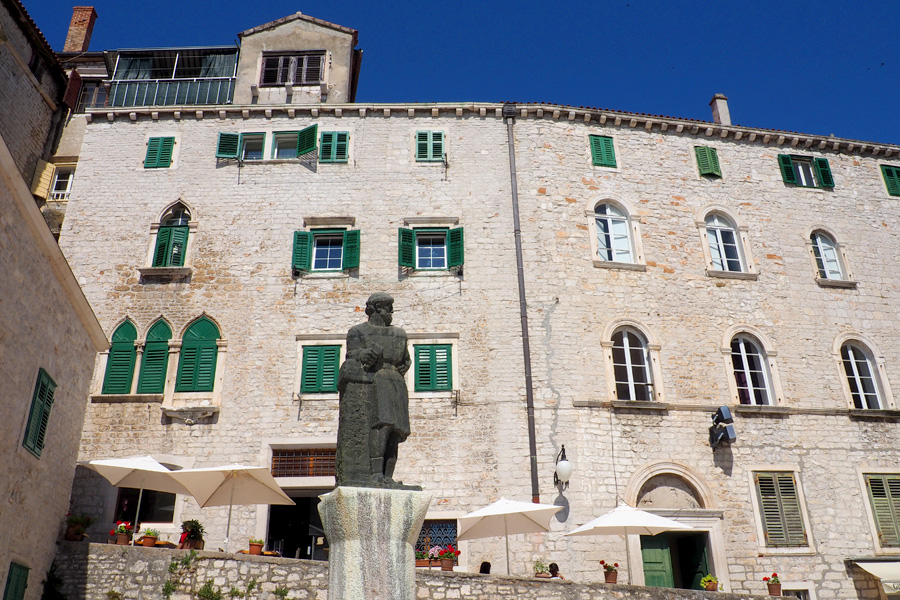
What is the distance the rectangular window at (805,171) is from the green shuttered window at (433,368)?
37.9 ft

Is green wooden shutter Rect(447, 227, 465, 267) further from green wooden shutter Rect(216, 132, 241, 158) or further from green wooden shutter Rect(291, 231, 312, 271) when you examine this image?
green wooden shutter Rect(216, 132, 241, 158)

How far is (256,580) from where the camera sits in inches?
498

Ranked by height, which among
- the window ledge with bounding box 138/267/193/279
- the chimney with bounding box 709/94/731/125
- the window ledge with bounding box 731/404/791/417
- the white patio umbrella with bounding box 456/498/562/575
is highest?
the chimney with bounding box 709/94/731/125

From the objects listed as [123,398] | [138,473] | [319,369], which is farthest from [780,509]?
[123,398]

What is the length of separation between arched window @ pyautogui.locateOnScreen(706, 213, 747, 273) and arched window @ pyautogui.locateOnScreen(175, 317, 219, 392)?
13.0 meters

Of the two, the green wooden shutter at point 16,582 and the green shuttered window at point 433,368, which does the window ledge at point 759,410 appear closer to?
the green shuttered window at point 433,368

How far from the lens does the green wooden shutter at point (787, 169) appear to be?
2206 cm

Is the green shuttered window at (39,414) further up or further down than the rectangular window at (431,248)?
further down

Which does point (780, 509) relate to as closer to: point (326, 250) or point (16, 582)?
point (326, 250)

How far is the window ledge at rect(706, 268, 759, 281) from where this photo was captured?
1998 cm

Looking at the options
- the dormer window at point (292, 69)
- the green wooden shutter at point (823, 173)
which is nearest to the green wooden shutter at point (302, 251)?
the dormer window at point (292, 69)

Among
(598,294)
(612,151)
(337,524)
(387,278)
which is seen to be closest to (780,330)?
(598,294)

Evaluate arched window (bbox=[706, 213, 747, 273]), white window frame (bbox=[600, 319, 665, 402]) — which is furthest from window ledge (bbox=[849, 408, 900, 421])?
white window frame (bbox=[600, 319, 665, 402])

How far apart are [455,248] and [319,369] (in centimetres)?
461
